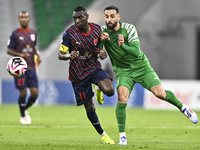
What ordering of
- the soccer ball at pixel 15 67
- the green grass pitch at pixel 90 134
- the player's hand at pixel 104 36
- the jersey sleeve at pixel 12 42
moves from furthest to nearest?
1. the jersey sleeve at pixel 12 42
2. the soccer ball at pixel 15 67
3. the player's hand at pixel 104 36
4. the green grass pitch at pixel 90 134

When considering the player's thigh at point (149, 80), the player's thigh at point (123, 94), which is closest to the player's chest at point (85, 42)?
the player's thigh at point (123, 94)

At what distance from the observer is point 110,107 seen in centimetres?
1574

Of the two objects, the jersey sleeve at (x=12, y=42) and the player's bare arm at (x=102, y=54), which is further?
the jersey sleeve at (x=12, y=42)

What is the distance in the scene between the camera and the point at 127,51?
6547 millimetres

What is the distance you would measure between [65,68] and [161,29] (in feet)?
16.8

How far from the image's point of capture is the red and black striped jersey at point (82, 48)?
22.0ft

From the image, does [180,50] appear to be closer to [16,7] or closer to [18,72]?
[16,7]

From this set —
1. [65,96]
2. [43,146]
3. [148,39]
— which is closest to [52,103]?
[65,96]

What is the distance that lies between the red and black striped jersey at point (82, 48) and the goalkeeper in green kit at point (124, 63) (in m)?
0.19

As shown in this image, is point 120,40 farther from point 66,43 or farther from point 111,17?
point 66,43


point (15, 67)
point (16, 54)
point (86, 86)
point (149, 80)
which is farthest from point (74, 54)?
point (16, 54)

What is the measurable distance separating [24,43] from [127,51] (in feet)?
13.2

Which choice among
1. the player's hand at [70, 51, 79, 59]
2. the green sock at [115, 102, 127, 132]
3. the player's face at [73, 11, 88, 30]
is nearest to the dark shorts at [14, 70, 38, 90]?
the player's face at [73, 11, 88, 30]

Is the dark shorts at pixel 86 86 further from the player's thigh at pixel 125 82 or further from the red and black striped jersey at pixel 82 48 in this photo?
the player's thigh at pixel 125 82
